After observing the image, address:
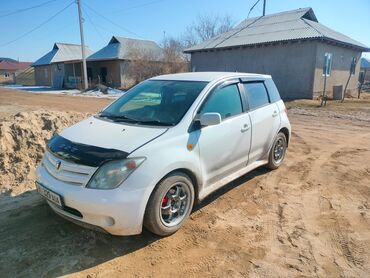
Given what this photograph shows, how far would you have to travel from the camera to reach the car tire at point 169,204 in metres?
3.22

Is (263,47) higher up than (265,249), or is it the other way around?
(263,47)

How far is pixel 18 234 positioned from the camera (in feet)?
11.6

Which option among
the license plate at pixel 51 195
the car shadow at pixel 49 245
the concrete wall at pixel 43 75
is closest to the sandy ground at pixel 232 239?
the car shadow at pixel 49 245

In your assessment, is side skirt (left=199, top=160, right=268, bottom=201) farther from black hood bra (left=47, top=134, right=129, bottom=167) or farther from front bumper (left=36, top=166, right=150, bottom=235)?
black hood bra (left=47, top=134, right=129, bottom=167)

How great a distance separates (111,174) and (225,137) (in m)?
1.68

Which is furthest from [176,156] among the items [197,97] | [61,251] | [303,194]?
[303,194]

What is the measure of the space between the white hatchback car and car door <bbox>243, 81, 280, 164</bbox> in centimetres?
2

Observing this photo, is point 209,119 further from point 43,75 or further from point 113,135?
point 43,75

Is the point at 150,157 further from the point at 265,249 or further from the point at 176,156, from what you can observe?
the point at 265,249

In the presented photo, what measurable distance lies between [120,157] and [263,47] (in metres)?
20.7

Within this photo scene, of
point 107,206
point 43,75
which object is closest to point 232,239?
point 107,206

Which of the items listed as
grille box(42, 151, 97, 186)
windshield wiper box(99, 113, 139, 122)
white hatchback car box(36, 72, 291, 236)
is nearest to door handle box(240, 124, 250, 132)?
white hatchback car box(36, 72, 291, 236)

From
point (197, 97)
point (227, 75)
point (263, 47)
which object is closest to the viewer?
point (197, 97)

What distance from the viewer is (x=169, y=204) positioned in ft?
11.4
